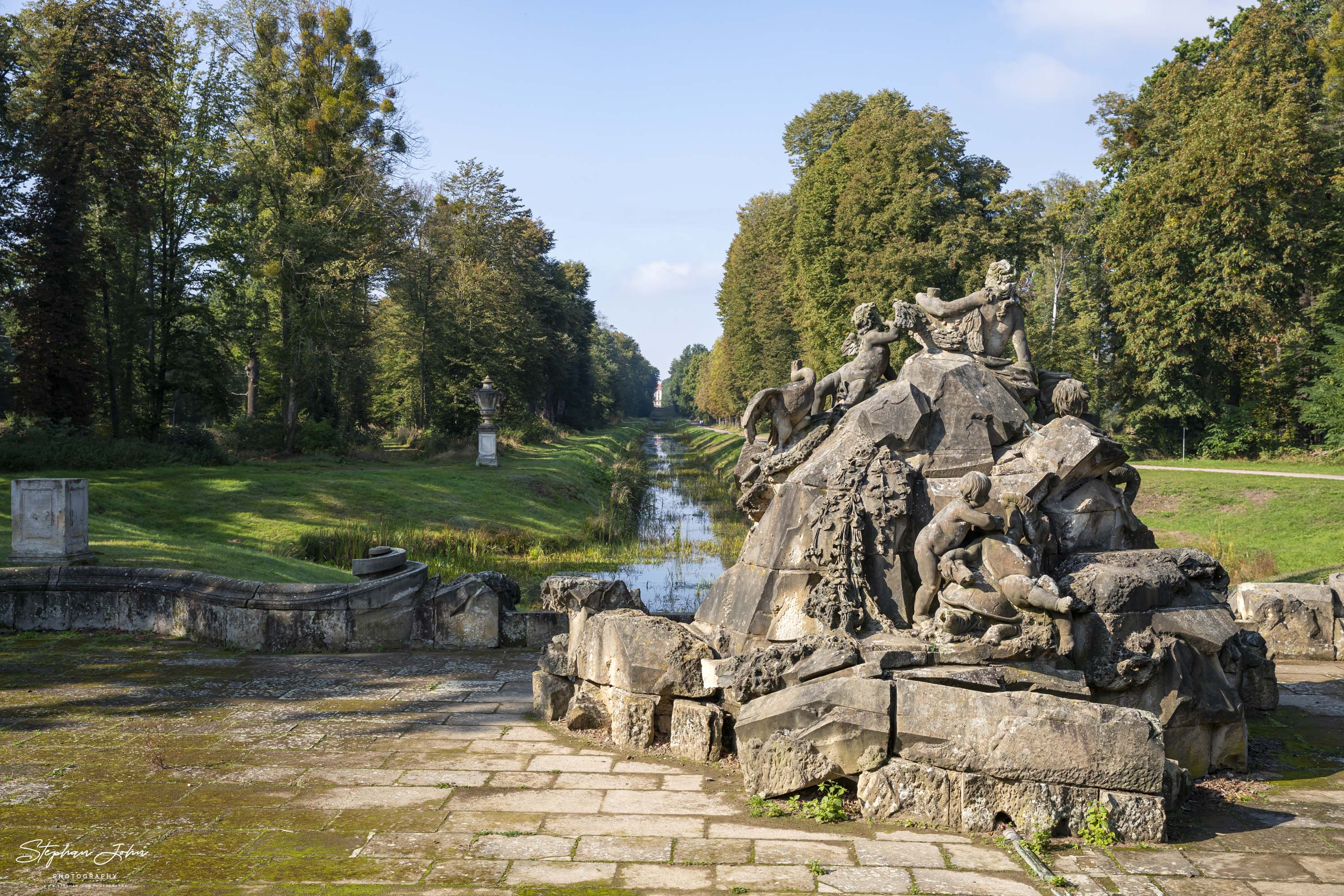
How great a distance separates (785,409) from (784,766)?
363 cm

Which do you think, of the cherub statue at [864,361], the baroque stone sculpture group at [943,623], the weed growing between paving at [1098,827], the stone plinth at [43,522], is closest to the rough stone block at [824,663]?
the baroque stone sculpture group at [943,623]

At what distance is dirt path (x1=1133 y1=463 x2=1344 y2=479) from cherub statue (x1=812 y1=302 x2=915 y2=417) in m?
17.9

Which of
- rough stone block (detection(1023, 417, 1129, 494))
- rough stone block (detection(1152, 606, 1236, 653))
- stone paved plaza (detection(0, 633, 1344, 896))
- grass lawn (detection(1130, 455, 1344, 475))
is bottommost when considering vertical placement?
stone paved plaza (detection(0, 633, 1344, 896))

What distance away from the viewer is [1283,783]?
7.03m

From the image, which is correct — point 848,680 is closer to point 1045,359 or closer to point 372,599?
point 372,599

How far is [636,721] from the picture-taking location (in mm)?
7590

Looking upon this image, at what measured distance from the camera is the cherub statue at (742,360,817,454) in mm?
8992

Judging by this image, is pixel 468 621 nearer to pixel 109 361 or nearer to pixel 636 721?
pixel 636 721

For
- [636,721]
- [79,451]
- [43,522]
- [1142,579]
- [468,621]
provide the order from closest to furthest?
[1142,579]
[636,721]
[468,621]
[43,522]
[79,451]

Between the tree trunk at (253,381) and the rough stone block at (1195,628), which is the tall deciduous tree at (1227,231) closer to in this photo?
the rough stone block at (1195,628)

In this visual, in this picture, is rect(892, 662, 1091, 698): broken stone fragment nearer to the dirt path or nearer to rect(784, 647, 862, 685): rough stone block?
rect(784, 647, 862, 685): rough stone block

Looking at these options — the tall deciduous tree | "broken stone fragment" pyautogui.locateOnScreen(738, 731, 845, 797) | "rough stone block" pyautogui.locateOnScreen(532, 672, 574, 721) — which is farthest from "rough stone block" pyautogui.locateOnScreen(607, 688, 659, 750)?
the tall deciduous tree

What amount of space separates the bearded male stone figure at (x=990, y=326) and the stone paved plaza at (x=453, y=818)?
3.83 meters

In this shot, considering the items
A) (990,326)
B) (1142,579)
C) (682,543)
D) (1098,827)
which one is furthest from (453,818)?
(682,543)
